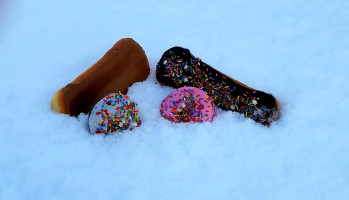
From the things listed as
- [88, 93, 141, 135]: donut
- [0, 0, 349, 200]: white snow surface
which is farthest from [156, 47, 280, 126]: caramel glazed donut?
[88, 93, 141, 135]: donut

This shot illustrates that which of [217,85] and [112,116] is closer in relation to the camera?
[112,116]

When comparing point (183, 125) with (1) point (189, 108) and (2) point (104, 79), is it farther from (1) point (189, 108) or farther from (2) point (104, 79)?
(2) point (104, 79)

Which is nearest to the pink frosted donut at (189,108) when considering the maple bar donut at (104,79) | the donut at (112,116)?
the donut at (112,116)

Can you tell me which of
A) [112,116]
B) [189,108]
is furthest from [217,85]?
[112,116]

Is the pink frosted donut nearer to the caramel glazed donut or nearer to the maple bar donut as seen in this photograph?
the caramel glazed donut

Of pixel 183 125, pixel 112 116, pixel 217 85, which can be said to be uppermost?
pixel 217 85

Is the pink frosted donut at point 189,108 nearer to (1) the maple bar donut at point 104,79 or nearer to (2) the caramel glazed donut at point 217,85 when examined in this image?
(2) the caramel glazed donut at point 217,85
